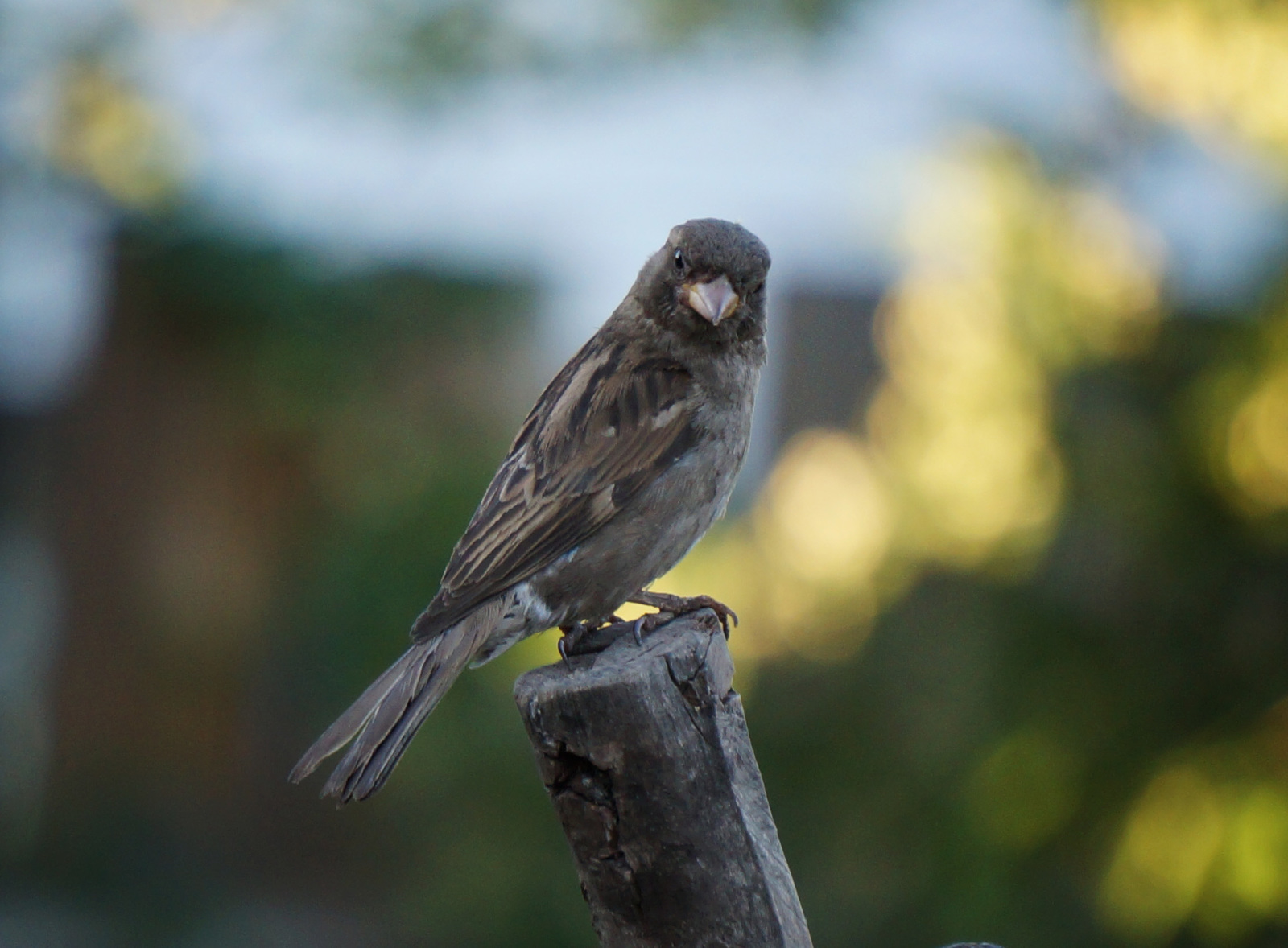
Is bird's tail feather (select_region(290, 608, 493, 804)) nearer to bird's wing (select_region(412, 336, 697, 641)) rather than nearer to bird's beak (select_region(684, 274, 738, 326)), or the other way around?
bird's wing (select_region(412, 336, 697, 641))

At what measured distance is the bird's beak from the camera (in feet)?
9.11

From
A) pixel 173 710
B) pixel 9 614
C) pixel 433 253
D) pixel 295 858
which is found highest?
pixel 433 253

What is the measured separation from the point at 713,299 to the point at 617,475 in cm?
46

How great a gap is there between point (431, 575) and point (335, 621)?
38.8 inches

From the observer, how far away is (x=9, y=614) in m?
8.86

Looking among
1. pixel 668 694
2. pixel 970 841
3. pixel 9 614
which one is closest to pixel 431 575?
pixel 970 841

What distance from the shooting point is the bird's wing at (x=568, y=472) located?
8.27 feet

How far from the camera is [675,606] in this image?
8.56 feet

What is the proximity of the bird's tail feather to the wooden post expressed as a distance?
1.52 feet

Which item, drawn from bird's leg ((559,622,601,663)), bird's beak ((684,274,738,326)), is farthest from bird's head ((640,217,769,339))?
bird's leg ((559,622,601,663))

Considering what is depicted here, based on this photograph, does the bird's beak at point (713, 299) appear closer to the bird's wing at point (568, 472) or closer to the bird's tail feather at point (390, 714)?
the bird's wing at point (568, 472)

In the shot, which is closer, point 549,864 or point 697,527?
point 697,527

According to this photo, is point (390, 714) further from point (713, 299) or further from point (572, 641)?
point (713, 299)

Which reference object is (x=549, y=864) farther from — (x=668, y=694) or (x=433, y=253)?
(x=433, y=253)
